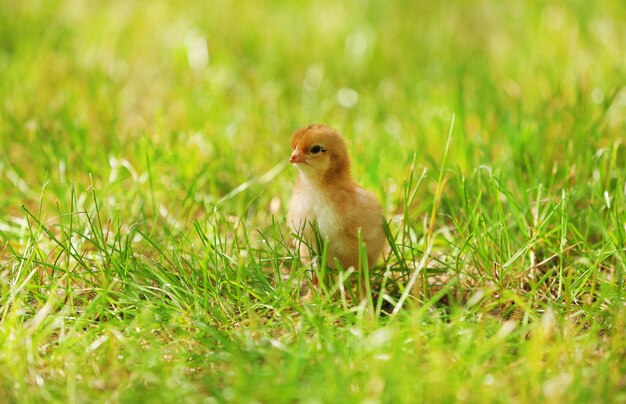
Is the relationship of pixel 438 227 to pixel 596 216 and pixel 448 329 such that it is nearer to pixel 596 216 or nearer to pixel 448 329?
pixel 596 216

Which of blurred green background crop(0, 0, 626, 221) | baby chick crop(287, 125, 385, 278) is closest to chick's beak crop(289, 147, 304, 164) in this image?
baby chick crop(287, 125, 385, 278)

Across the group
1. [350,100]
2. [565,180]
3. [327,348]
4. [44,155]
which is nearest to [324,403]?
[327,348]

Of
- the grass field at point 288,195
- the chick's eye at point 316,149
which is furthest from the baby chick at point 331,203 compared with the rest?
the grass field at point 288,195

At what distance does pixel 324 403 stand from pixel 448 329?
0.55 m

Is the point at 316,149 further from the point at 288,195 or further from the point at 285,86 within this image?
→ the point at 285,86

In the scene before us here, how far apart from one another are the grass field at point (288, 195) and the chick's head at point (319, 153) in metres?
0.30

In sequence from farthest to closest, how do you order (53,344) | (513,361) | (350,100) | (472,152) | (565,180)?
(350,100)
(472,152)
(565,180)
(53,344)
(513,361)

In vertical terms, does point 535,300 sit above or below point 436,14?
below

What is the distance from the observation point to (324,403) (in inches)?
83.5

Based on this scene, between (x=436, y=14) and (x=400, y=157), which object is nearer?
(x=400, y=157)

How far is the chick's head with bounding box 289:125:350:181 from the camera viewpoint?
117 inches

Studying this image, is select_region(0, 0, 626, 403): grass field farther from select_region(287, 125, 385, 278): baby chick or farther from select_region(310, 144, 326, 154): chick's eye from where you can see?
select_region(310, 144, 326, 154): chick's eye

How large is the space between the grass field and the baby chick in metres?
0.12

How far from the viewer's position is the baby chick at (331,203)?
2.96 metres
